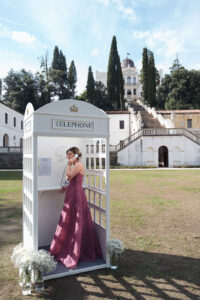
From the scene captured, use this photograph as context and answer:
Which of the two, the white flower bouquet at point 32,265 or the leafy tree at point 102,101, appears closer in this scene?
the white flower bouquet at point 32,265

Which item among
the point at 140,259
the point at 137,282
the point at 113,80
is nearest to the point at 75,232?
the point at 137,282

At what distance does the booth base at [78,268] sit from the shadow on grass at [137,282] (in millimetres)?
79

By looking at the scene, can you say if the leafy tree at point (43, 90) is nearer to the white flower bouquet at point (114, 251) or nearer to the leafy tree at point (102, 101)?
the leafy tree at point (102, 101)

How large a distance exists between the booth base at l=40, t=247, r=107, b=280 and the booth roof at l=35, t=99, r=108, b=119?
9.29ft

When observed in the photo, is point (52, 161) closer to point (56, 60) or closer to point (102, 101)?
point (102, 101)

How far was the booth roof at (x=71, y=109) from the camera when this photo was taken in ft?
13.8

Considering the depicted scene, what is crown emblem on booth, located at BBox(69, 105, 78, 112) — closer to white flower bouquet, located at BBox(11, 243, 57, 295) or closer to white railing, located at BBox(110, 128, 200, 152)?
white flower bouquet, located at BBox(11, 243, 57, 295)

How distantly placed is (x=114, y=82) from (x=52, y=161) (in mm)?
49213

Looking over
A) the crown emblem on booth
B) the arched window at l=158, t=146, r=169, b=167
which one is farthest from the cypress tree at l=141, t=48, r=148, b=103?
the crown emblem on booth

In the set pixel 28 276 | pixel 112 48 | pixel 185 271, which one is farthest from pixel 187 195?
pixel 112 48

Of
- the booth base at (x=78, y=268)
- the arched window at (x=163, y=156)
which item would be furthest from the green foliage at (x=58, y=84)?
the booth base at (x=78, y=268)

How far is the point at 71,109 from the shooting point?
4.38 meters

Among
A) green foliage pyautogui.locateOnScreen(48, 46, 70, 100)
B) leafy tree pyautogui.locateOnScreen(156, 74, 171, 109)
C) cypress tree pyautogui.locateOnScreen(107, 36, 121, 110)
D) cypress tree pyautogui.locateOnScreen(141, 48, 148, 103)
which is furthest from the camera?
leafy tree pyautogui.locateOnScreen(156, 74, 171, 109)

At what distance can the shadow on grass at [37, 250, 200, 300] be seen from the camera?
361cm
